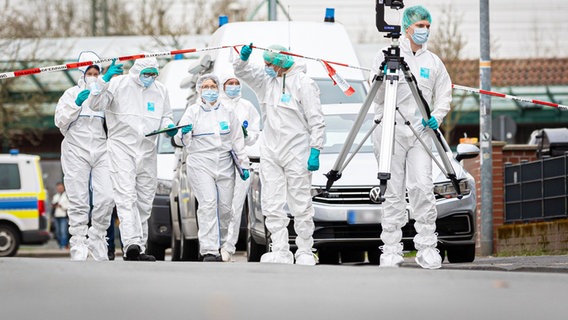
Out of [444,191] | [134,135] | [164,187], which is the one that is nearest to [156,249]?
[164,187]

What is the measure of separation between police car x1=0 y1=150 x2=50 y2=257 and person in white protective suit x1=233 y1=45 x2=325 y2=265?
14.6 metres

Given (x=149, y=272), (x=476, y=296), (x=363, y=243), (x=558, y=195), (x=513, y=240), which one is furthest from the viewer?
(x=513, y=240)

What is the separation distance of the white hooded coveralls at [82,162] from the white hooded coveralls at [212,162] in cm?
72

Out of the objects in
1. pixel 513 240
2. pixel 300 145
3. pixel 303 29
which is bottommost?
pixel 513 240

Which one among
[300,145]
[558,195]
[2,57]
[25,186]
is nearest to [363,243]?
[300,145]

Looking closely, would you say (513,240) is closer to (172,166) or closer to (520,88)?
(172,166)

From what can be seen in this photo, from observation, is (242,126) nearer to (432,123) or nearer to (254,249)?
(254,249)

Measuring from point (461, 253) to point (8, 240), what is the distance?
1401 centimetres

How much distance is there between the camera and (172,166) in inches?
647

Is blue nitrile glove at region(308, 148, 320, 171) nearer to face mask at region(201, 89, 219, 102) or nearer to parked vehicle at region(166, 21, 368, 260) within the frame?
face mask at region(201, 89, 219, 102)

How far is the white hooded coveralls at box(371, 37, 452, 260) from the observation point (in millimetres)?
11297

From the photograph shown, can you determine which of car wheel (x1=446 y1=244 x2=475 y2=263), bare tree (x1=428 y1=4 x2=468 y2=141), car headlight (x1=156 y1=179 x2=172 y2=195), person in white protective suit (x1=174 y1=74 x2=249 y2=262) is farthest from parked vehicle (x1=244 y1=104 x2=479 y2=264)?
bare tree (x1=428 y1=4 x2=468 y2=141)

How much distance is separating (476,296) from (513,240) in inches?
544

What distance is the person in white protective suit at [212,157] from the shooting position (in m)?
13.7
